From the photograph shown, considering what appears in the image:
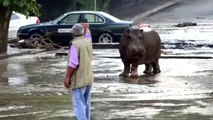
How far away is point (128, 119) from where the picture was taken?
9.58 metres

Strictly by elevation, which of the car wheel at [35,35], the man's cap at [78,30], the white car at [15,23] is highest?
the man's cap at [78,30]

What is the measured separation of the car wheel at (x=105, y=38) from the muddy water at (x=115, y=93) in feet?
22.3

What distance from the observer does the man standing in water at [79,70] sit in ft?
28.1

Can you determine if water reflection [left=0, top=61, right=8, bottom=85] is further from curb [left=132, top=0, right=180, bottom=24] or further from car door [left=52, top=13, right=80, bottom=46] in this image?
curb [left=132, top=0, right=180, bottom=24]

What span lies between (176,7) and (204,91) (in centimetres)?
4699

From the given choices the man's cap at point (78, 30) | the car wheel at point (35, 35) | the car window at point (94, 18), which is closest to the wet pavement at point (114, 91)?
the man's cap at point (78, 30)

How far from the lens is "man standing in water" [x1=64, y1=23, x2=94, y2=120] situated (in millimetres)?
8578

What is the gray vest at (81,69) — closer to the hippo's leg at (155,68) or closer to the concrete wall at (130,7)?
the hippo's leg at (155,68)

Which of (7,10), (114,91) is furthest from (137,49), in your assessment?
(7,10)

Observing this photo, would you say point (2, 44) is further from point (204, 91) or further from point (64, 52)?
point (204, 91)

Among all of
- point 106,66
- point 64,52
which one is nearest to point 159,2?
point 64,52

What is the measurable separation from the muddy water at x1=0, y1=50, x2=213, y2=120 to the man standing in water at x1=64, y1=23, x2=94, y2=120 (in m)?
1.10

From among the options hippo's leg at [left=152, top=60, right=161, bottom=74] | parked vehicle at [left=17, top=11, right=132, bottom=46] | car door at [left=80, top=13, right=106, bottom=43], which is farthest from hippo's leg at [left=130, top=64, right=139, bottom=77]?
car door at [left=80, top=13, right=106, bottom=43]

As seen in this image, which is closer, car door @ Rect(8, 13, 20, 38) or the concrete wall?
car door @ Rect(8, 13, 20, 38)
